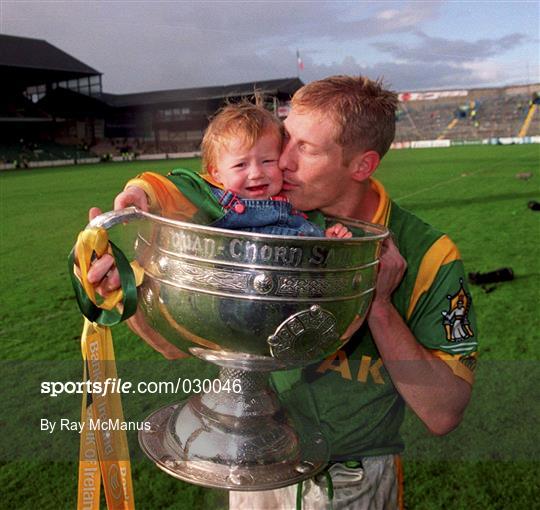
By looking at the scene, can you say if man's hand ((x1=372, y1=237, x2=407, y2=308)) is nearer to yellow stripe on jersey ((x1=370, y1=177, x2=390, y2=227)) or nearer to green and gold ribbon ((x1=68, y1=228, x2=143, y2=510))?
yellow stripe on jersey ((x1=370, y1=177, x2=390, y2=227))

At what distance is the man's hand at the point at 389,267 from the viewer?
1099 mm

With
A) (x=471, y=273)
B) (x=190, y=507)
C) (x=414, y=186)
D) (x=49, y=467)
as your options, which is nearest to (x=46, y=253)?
(x=471, y=273)

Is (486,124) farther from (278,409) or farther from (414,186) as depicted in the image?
(278,409)

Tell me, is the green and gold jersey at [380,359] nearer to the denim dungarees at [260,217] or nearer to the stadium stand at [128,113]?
the denim dungarees at [260,217]

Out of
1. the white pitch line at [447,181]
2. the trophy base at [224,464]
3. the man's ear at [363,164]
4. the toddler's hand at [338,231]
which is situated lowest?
the white pitch line at [447,181]

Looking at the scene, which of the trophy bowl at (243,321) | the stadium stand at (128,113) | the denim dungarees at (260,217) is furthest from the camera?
the stadium stand at (128,113)

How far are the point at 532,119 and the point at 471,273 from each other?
41375 millimetres

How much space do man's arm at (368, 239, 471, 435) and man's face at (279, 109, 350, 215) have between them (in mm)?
162

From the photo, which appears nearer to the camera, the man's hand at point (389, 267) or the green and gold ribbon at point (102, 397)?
the green and gold ribbon at point (102, 397)

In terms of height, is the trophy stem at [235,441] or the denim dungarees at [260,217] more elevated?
the denim dungarees at [260,217]

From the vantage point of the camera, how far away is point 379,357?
4.32ft

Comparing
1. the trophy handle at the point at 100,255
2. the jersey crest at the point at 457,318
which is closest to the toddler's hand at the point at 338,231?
the jersey crest at the point at 457,318

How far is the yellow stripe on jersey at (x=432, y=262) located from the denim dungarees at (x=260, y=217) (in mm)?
257

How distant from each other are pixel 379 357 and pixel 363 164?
385mm
